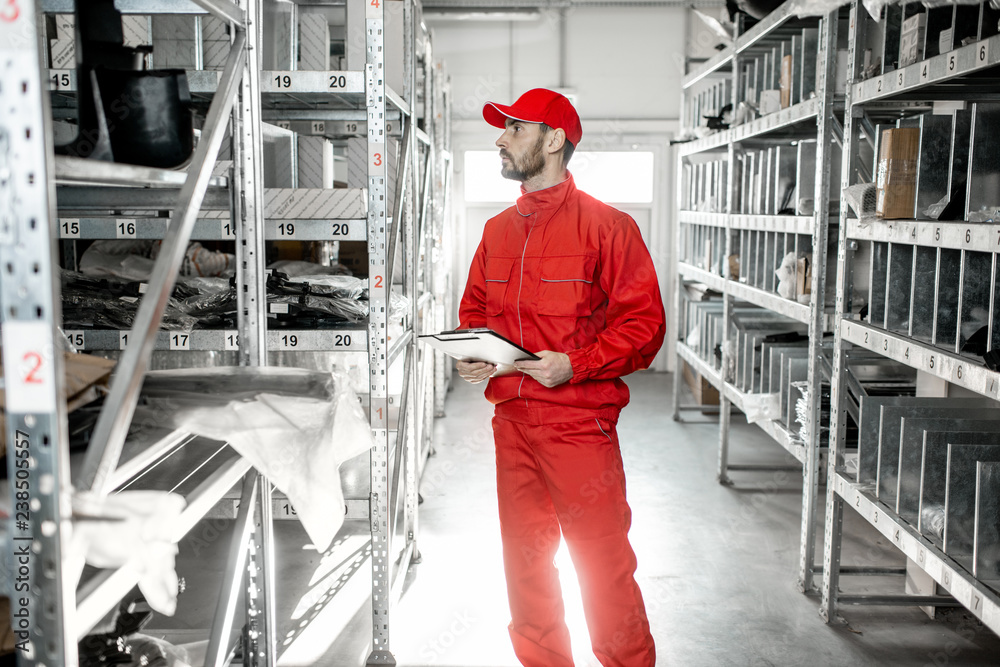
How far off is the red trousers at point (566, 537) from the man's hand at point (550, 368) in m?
0.16

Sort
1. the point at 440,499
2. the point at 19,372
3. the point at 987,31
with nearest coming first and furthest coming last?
the point at 19,372
the point at 987,31
the point at 440,499

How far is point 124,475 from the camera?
1297mm

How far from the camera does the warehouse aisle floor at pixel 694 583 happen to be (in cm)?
299

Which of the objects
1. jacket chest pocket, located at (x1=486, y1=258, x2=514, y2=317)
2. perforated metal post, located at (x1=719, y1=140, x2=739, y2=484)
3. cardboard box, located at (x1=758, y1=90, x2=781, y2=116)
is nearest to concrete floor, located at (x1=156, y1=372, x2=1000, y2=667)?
perforated metal post, located at (x1=719, y1=140, x2=739, y2=484)

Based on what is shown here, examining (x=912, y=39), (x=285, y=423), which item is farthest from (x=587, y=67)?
(x=285, y=423)

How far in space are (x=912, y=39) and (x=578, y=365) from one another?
5.14 feet

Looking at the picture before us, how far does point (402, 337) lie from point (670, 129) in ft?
19.8

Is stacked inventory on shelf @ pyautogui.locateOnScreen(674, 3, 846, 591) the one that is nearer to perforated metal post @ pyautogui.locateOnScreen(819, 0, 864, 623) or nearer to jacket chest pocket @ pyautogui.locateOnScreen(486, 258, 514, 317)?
Result: perforated metal post @ pyautogui.locateOnScreen(819, 0, 864, 623)

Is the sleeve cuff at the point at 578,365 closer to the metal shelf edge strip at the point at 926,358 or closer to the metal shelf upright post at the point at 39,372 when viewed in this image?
the metal shelf edge strip at the point at 926,358

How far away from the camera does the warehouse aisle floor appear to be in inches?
118

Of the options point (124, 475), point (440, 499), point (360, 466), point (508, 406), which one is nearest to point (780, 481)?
point (440, 499)

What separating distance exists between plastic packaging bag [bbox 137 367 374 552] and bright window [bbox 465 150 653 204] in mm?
7118

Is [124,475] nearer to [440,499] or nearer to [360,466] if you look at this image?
[360,466]

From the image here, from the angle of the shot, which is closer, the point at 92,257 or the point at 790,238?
the point at 92,257
